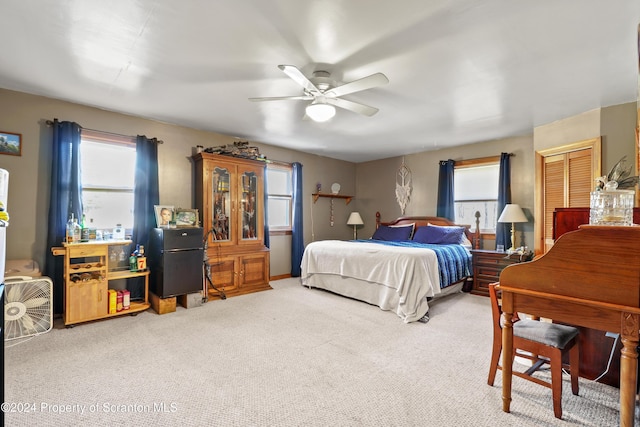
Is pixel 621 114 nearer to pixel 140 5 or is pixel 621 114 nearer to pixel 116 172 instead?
pixel 140 5

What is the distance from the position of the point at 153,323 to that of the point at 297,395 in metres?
2.13

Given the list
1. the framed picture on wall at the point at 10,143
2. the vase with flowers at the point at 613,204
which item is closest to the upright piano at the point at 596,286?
the vase with flowers at the point at 613,204

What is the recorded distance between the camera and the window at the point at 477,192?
506cm

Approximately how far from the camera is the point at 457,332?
301 cm

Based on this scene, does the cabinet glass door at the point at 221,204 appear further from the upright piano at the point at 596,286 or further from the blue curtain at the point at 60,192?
the upright piano at the point at 596,286

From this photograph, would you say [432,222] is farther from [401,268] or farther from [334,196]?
[401,268]

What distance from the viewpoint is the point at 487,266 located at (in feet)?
14.5

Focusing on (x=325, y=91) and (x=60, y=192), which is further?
(x=60, y=192)

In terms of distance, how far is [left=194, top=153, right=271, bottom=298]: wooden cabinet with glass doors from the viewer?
426 centimetres

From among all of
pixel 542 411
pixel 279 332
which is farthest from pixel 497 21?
pixel 279 332

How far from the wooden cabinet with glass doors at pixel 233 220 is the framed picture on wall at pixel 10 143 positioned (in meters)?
1.82

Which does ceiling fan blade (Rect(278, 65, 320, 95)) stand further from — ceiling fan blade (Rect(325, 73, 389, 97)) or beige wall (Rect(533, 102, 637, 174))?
beige wall (Rect(533, 102, 637, 174))

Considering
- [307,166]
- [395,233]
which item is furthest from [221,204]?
[395,233]

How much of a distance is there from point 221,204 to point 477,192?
4.31 metres
